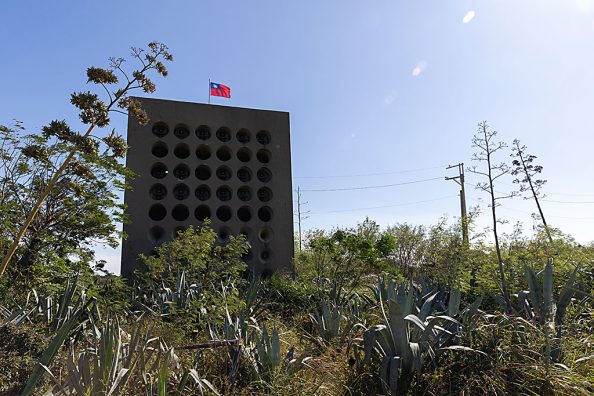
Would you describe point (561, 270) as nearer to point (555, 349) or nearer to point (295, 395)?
point (555, 349)

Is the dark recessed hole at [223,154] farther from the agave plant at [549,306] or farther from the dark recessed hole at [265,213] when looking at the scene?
the agave plant at [549,306]

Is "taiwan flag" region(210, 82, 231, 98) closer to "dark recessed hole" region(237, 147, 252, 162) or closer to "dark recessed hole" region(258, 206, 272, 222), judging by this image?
"dark recessed hole" region(237, 147, 252, 162)

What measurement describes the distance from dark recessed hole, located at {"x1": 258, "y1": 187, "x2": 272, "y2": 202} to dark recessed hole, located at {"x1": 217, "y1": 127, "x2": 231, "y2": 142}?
2474mm

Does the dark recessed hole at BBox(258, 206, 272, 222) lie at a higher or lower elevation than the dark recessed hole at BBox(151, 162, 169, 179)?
lower

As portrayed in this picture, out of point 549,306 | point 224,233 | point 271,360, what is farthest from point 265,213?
point 549,306

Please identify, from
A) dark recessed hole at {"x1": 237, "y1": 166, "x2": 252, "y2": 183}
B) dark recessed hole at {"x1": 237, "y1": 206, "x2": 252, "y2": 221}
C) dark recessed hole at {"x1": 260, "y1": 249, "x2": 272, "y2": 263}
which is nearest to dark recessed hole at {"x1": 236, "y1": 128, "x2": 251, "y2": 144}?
dark recessed hole at {"x1": 237, "y1": 166, "x2": 252, "y2": 183}

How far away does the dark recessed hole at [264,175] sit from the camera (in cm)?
1608

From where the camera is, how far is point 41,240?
655 cm

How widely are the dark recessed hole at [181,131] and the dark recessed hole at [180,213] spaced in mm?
2803

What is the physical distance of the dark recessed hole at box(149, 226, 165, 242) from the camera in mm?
14141

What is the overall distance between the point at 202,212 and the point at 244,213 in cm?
163

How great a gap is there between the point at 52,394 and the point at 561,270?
783cm

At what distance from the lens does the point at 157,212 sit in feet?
49.1

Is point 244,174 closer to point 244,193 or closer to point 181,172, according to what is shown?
point 244,193
